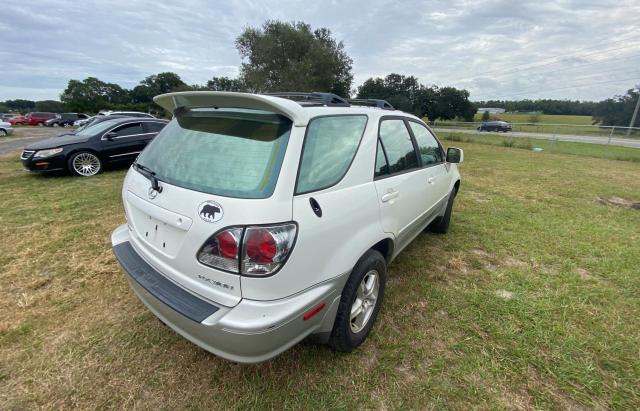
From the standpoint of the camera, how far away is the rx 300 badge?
1439 millimetres

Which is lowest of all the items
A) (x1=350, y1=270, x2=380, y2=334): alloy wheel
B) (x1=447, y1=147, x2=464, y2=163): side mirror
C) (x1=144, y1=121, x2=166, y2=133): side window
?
(x1=350, y1=270, x2=380, y2=334): alloy wheel

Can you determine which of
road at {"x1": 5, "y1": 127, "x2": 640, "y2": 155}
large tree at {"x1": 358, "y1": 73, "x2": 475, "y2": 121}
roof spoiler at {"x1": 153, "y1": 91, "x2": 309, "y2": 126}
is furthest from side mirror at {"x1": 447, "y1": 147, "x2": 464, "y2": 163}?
large tree at {"x1": 358, "y1": 73, "x2": 475, "y2": 121}

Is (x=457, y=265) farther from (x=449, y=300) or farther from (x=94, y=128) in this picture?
(x=94, y=128)

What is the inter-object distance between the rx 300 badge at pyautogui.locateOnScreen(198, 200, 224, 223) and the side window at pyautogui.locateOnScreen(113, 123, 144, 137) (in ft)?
24.8

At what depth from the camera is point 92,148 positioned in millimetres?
6945

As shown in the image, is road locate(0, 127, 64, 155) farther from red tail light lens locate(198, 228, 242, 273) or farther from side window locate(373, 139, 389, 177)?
side window locate(373, 139, 389, 177)

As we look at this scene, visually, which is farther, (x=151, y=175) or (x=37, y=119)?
(x=37, y=119)

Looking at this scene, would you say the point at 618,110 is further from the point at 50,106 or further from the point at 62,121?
the point at 50,106

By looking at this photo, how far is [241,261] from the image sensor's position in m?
1.42

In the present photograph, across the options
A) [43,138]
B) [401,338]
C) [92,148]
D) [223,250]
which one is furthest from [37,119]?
[401,338]

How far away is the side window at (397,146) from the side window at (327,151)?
0.38 m

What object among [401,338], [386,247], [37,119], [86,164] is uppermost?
[37,119]

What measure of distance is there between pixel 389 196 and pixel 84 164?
7680 millimetres

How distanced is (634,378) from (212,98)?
10.7 feet
